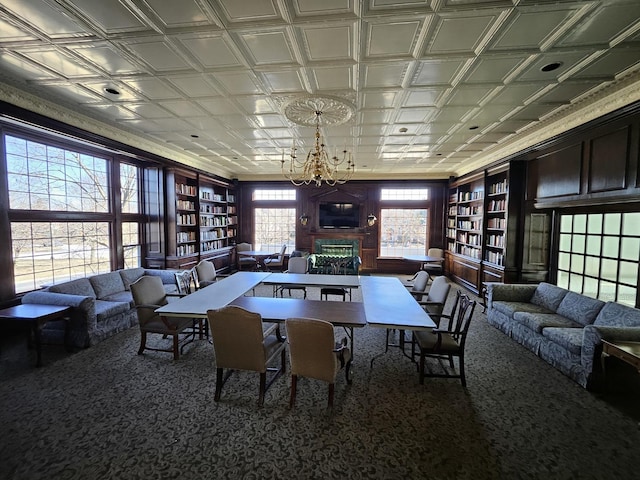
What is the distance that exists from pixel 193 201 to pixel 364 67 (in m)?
5.82

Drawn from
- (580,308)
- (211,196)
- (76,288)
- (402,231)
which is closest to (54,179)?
(76,288)

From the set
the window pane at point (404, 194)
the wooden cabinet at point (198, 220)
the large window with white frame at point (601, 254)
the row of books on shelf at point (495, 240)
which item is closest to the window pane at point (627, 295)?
the large window with white frame at point (601, 254)

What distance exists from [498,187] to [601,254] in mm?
2471

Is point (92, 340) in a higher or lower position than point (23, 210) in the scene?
lower

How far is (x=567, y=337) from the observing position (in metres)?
3.02

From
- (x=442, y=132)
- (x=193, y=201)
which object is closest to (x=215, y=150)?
(x=193, y=201)

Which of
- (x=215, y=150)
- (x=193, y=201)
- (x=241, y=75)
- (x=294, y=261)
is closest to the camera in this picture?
(x=241, y=75)

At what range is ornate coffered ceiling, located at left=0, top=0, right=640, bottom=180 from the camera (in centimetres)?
203

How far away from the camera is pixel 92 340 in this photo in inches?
142

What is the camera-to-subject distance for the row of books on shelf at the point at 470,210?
271 inches

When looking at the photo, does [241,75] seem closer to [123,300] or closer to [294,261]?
[294,261]

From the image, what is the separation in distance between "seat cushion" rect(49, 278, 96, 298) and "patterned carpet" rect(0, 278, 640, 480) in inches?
36.5

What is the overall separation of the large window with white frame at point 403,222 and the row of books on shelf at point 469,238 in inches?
47.6

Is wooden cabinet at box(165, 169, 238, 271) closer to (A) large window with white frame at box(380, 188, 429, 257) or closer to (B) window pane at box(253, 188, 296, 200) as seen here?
(B) window pane at box(253, 188, 296, 200)
